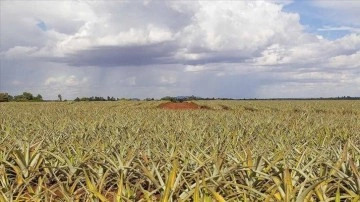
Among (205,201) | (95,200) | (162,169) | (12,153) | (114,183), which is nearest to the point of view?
(205,201)

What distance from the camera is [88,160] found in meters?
4.11

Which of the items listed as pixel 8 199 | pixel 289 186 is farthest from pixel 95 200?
pixel 289 186

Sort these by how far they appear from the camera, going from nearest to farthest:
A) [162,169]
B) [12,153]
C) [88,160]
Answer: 1. [162,169]
2. [88,160]
3. [12,153]

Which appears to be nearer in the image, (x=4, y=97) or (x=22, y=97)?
(x=4, y=97)

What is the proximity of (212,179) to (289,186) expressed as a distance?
1.94 ft

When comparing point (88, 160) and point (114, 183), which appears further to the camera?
Answer: point (88, 160)

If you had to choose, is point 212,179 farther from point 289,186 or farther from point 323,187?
point 323,187

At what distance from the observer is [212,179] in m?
2.93

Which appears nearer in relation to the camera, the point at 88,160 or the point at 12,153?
the point at 88,160

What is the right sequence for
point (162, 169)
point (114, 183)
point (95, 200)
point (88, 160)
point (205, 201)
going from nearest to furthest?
point (205, 201) < point (95, 200) < point (114, 183) < point (162, 169) < point (88, 160)

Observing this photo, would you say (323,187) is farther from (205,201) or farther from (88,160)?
(88,160)

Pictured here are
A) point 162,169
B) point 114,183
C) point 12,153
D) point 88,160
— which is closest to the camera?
point 114,183

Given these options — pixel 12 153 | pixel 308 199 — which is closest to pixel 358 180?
pixel 308 199

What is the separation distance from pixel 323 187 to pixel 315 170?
0.87 metres
